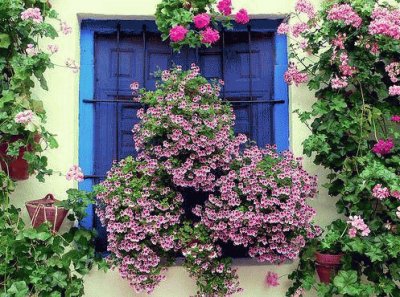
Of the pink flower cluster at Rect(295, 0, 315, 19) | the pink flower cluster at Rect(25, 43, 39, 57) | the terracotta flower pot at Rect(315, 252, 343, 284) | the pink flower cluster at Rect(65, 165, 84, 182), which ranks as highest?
the pink flower cluster at Rect(295, 0, 315, 19)

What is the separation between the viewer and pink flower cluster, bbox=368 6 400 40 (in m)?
3.77

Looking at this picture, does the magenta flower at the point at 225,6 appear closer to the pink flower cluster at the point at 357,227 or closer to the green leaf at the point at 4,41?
the green leaf at the point at 4,41

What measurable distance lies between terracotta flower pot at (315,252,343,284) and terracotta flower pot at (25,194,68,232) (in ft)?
4.86

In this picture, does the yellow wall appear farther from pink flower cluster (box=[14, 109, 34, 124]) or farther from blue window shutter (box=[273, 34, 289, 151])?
pink flower cluster (box=[14, 109, 34, 124])

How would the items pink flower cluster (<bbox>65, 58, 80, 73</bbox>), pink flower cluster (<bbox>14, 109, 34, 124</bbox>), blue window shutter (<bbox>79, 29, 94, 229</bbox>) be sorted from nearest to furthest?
1. pink flower cluster (<bbox>14, 109, 34, 124</bbox>)
2. pink flower cluster (<bbox>65, 58, 80, 73</bbox>)
3. blue window shutter (<bbox>79, 29, 94, 229</bbox>)

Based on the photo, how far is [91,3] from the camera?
14.0 ft

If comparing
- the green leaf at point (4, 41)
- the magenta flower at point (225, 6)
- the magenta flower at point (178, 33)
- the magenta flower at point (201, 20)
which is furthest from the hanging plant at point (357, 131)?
the green leaf at point (4, 41)

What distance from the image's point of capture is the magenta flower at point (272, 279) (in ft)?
13.2

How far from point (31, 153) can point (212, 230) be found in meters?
1.09

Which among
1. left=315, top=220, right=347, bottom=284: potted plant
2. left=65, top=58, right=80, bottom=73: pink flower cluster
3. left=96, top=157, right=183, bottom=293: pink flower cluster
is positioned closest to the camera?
left=96, top=157, right=183, bottom=293: pink flower cluster

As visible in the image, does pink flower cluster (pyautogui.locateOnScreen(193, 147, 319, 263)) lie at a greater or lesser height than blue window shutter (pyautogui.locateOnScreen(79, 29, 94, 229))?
lesser

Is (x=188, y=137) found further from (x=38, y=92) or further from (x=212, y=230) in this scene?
(x=38, y=92)

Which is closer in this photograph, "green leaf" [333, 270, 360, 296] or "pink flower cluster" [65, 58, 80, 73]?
"green leaf" [333, 270, 360, 296]

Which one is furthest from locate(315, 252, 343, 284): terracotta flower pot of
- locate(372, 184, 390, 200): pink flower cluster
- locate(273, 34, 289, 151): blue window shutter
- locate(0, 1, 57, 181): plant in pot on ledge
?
locate(0, 1, 57, 181): plant in pot on ledge
